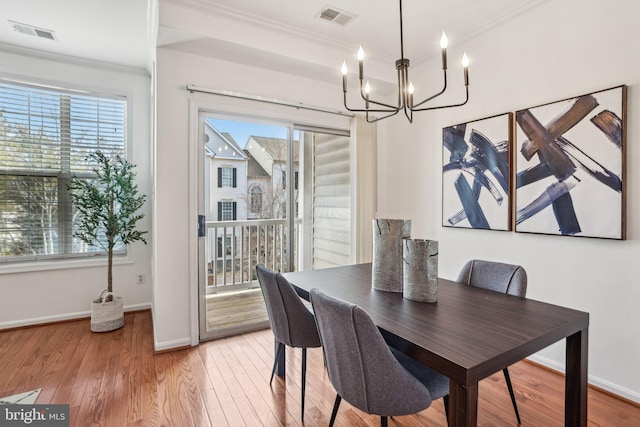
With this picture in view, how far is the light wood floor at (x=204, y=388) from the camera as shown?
71.7 inches

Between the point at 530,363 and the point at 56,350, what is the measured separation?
151 inches

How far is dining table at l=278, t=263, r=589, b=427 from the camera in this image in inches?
40.4

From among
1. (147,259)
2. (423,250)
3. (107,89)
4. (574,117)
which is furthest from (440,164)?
(107,89)

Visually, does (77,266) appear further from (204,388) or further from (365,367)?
(365,367)

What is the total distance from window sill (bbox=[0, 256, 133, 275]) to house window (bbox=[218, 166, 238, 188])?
156cm

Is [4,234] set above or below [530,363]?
above

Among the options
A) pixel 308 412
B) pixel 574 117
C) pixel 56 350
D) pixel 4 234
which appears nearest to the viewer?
pixel 308 412

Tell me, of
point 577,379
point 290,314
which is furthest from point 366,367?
point 577,379

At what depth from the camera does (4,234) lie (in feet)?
10.2

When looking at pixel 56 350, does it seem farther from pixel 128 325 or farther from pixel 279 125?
pixel 279 125

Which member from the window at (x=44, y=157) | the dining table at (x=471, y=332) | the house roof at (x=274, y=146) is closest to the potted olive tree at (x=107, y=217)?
the window at (x=44, y=157)
